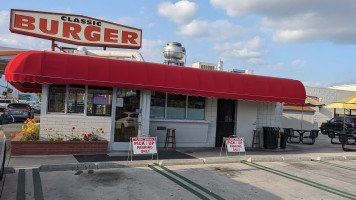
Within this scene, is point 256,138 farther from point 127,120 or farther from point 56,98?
point 56,98

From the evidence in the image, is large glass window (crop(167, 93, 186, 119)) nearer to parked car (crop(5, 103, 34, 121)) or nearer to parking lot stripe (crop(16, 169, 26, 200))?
parking lot stripe (crop(16, 169, 26, 200))

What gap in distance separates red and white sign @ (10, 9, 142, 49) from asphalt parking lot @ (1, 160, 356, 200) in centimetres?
635

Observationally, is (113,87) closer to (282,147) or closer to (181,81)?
(181,81)

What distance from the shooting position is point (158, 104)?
39.9 ft

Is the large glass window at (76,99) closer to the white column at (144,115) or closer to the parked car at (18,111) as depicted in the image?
the white column at (144,115)

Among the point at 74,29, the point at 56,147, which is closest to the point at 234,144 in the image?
the point at 56,147

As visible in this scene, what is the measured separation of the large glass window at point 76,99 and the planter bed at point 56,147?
1.29 m

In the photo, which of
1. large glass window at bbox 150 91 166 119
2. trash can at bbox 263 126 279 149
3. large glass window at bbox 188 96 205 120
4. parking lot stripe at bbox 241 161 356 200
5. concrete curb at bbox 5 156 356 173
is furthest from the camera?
trash can at bbox 263 126 279 149

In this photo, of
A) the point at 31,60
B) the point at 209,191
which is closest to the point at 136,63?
the point at 31,60

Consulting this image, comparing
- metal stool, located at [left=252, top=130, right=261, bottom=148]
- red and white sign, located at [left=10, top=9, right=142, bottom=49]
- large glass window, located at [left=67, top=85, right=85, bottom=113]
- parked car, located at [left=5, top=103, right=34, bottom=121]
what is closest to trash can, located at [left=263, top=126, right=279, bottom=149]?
metal stool, located at [left=252, top=130, right=261, bottom=148]

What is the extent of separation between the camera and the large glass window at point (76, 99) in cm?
1019

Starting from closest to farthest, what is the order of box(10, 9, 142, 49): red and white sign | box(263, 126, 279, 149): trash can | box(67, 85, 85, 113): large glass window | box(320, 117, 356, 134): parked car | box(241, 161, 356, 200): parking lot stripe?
box(241, 161, 356, 200): parking lot stripe → box(67, 85, 85, 113): large glass window → box(10, 9, 142, 49): red and white sign → box(263, 126, 279, 149): trash can → box(320, 117, 356, 134): parked car

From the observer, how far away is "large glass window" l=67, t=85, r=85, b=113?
1019 centimetres

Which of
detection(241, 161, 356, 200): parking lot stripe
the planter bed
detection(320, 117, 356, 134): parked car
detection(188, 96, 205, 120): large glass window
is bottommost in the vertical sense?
detection(241, 161, 356, 200): parking lot stripe
